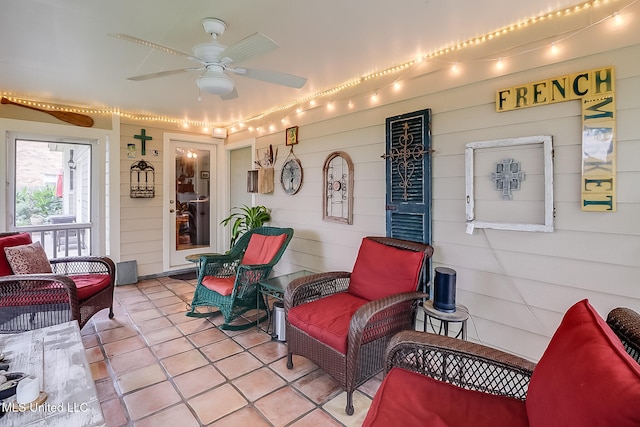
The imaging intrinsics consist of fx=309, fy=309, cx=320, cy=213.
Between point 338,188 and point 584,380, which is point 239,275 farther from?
point 584,380

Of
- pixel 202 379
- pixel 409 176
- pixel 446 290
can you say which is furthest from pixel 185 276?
pixel 446 290

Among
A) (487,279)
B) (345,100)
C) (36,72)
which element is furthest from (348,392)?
(36,72)

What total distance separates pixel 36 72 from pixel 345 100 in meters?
2.99

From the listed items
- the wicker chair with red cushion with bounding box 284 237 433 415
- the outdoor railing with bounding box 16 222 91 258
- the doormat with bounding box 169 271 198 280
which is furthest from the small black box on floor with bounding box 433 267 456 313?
the outdoor railing with bounding box 16 222 91 258

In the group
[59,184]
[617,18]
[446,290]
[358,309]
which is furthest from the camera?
[59,184]

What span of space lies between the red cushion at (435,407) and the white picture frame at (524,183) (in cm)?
117

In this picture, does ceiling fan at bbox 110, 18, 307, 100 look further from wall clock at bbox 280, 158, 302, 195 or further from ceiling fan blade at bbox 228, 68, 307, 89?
wall clock at bbox 280, 158, 302, 195

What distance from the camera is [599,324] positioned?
1017 millimetres

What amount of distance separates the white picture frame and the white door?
4.21m

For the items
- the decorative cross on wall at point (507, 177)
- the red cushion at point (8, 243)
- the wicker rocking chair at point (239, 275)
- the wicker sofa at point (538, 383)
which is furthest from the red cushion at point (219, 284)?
the decorative cross on wall at point (507, 177)

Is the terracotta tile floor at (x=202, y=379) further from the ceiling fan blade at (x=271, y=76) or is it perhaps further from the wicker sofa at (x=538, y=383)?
the ceiling fan blade at (x=271, y=76)

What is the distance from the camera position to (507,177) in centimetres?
214

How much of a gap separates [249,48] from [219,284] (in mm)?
2101

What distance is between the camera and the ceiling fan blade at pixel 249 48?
1.73 metres
